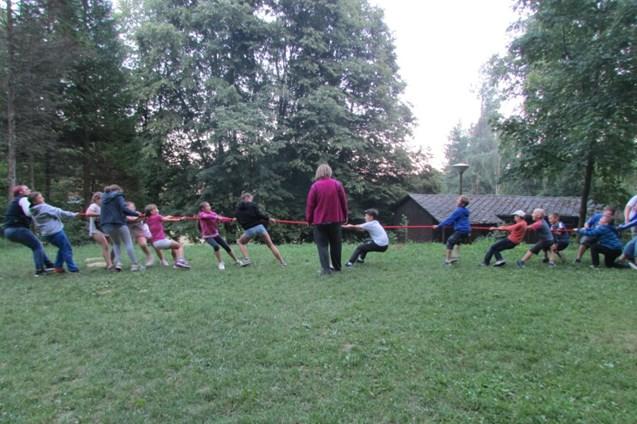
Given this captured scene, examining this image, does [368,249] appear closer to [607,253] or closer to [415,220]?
[607,253]

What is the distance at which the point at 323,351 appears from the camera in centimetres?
425

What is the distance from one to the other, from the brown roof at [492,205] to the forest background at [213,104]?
1971 mm

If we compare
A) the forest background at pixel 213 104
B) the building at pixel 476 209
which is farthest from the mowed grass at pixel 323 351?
the building at pixel 476 209

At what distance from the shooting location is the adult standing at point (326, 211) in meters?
7.72

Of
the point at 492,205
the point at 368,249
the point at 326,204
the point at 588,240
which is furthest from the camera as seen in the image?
the point at 492,205

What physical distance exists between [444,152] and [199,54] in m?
52.0

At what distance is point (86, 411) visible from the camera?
3.29m

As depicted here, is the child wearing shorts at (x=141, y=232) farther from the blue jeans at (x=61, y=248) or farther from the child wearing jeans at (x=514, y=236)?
the child wearing jeans at (x=514, y=236)

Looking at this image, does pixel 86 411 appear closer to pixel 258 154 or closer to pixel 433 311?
pixel 433 311

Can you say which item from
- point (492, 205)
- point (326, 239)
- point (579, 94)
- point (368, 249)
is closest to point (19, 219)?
point (326, 239)

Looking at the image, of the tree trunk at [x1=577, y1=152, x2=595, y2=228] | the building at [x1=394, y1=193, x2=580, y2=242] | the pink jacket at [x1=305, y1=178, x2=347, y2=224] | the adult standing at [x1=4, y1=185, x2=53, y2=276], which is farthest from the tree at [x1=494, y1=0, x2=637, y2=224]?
the adult standing at [x1=4, y1=185, x2=53, y2=276]

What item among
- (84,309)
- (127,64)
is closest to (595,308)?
(84,309)

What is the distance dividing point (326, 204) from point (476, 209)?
1998 cm

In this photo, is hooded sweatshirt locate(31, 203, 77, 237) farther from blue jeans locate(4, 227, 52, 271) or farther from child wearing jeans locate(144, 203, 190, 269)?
child wearing jeans locate(144, 203, 190, 269)
